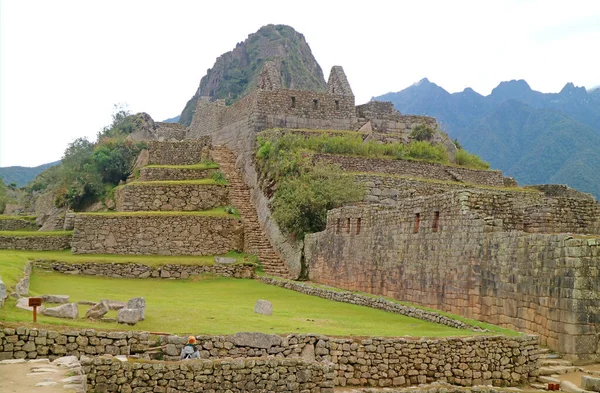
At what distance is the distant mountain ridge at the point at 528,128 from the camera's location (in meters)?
58.6

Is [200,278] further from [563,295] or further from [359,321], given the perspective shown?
[563,295]

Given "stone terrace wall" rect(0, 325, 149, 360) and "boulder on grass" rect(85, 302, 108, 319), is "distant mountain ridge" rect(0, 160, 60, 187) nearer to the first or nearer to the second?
"boulder on grass" rect(85, 302, 108, 319)

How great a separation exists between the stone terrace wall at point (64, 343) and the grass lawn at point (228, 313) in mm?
617

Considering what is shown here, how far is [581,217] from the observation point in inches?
730

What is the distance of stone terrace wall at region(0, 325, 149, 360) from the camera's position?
445 inches

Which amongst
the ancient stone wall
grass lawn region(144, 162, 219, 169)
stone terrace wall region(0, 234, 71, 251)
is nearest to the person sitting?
the ancient stone wall

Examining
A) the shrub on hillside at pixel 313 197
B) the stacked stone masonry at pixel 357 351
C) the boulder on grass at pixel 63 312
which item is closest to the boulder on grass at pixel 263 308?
the stacked stone masonry at pixel 357 351

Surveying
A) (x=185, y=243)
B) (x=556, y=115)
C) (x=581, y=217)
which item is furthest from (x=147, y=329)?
(x=556, y=115)

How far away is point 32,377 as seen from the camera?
9797mm

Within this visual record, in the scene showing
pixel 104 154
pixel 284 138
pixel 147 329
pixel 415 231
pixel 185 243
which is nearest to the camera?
pixel 147 329

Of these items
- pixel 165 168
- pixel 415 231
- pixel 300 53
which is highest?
pixel 300 53

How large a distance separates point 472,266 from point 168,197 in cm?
2004

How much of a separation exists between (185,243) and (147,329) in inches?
765

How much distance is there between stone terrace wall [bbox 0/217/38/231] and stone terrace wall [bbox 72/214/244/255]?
31.4ft
